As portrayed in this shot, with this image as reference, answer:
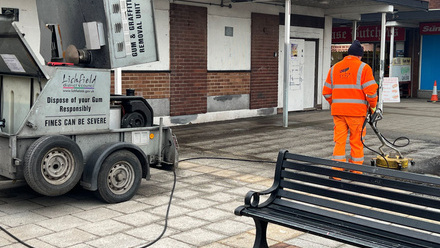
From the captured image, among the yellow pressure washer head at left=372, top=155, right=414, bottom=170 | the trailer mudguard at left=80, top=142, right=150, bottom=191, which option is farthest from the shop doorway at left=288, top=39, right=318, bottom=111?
the trailer mudguard at left=80, top=142, right=150, bottom=191

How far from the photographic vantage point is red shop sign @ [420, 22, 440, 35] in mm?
24156

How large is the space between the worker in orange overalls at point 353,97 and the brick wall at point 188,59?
6288 mm

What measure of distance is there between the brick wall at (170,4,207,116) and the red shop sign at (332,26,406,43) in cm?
1187

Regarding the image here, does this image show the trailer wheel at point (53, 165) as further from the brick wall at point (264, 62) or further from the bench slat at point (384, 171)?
the brick wall at point (264, 62)

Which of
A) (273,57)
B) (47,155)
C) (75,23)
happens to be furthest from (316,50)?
(47,155)

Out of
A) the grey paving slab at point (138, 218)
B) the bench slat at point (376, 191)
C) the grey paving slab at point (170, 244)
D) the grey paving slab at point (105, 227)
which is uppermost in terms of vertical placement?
the bench slat at point (376, 191)

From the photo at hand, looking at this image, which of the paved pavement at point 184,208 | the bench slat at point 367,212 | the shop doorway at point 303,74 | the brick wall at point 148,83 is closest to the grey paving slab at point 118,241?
the paved pavement at point 184,208

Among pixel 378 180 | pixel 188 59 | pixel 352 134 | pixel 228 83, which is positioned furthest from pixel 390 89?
pixel 378 180

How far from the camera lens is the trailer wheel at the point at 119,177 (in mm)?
6207

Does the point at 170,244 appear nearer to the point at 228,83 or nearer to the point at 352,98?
the point at 352,98

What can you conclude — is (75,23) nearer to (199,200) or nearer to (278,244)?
(199,200)

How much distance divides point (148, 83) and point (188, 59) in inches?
54.4

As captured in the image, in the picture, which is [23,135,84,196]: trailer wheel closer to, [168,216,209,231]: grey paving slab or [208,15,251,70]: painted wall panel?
[168,216,209,231]: grey paving slab

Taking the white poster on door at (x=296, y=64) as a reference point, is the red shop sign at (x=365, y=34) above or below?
above
